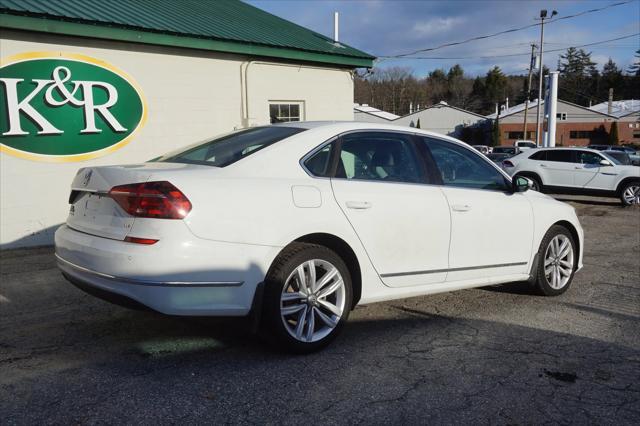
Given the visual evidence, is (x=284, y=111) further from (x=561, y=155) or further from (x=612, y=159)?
(x=612, y=159)

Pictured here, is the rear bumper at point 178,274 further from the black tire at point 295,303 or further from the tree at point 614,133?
the tree at point 614,133

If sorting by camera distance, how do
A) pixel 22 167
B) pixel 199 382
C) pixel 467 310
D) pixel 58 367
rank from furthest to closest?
pixel 22 167 < pixel 467 310 < pixel 58 367 < pixel 199 382

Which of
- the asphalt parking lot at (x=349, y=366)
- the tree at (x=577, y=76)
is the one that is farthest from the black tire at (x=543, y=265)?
the tree at (x=577, y=76)

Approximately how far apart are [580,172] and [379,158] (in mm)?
13179

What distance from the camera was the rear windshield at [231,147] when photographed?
394 centimetres

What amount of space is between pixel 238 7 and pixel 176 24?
3709 millimetres

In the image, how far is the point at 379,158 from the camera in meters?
4.45

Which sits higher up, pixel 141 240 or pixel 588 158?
pixel 588 158

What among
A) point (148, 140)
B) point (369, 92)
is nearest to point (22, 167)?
point (148, 140)

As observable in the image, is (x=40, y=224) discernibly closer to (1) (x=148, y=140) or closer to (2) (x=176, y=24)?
(1) (x=148, y=140)

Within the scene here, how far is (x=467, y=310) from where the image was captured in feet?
16.6

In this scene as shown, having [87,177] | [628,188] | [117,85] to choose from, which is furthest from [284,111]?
[628,188]

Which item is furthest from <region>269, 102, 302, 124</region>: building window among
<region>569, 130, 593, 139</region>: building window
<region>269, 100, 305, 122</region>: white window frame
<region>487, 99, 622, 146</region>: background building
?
<region>569, 130, 593, 139</region>: building window

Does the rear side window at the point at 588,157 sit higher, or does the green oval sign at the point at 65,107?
the green oval sign at the point at 65,107
